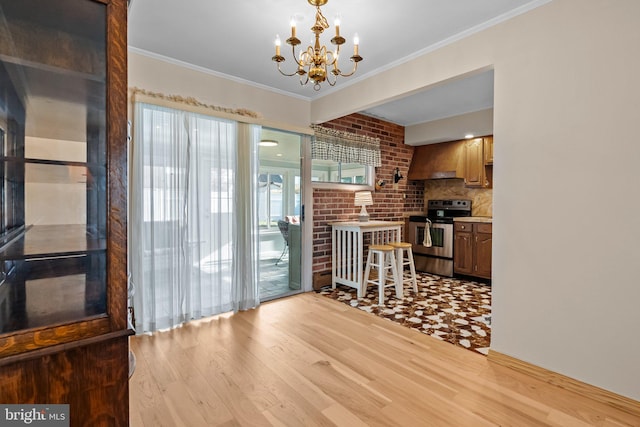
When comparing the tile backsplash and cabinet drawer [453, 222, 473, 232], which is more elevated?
the tile backsplash

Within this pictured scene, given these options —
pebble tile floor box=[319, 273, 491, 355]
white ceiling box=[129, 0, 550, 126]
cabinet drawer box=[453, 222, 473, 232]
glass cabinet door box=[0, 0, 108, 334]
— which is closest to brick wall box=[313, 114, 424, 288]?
pebble tile floor box=[319, 273, 491, 355]

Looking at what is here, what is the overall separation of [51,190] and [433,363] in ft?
7.78

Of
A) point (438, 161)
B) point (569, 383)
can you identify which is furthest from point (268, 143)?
point (569, 383)

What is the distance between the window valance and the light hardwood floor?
2243 millimetres

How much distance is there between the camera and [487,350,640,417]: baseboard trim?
169 centimetres

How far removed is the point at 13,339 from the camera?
0.85 metres

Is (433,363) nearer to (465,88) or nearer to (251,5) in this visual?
(251,5)

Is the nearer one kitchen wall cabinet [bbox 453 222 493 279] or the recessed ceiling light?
the recessed ceiling light

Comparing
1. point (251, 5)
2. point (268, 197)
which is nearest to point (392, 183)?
point (268, 197)

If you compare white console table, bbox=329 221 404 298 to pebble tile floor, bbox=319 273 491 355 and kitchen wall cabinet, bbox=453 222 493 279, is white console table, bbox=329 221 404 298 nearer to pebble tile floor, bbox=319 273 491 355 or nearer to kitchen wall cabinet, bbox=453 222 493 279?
pebble tile floor, bbox=319 273 491 355

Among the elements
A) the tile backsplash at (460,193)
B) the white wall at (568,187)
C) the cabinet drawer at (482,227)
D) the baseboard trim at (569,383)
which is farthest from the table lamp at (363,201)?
the baseboard trim at (569,383)

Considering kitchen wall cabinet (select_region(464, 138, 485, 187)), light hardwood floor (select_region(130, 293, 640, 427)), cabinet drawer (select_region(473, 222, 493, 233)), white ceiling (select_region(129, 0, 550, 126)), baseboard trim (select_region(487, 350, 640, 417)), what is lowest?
light hardwood floor (select_region(130, 293, 640, 427))

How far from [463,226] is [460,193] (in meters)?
0.90

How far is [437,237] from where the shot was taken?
15.7ft
